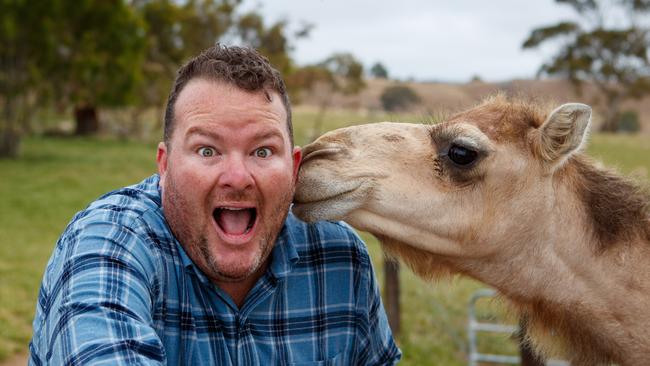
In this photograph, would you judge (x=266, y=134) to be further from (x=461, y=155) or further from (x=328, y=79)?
(x=328, y=79)

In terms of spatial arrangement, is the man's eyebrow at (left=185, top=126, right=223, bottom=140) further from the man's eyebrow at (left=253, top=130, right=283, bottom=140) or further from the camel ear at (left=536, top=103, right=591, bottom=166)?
the camel ear at (left=536, top=103, right=591, bottom=166)

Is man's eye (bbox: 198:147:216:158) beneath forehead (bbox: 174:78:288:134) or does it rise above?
beneath

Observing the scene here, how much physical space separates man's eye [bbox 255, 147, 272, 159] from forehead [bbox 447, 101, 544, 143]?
1097 millimetres

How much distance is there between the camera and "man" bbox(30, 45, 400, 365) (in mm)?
2479

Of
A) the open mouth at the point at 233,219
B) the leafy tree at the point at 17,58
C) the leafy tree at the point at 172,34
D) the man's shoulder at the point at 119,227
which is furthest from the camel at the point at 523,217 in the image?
the leafy tree at the point at 172,34

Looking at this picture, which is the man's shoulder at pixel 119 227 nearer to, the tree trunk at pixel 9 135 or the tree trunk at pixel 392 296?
the tree trunk at pixel 392 296

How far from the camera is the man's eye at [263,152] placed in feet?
8.92

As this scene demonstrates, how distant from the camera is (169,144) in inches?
110

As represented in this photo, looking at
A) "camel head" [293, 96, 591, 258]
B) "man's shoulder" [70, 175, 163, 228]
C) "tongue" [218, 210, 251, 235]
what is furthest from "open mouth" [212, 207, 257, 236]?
"camel head" [293, 96, 591, 258]

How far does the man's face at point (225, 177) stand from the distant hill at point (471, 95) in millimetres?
1405

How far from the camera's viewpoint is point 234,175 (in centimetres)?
261

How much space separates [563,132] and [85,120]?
35.9m

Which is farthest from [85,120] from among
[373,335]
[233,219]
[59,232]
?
[233,219]

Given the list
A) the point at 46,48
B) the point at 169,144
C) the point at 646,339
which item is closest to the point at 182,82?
the point at 169,144
